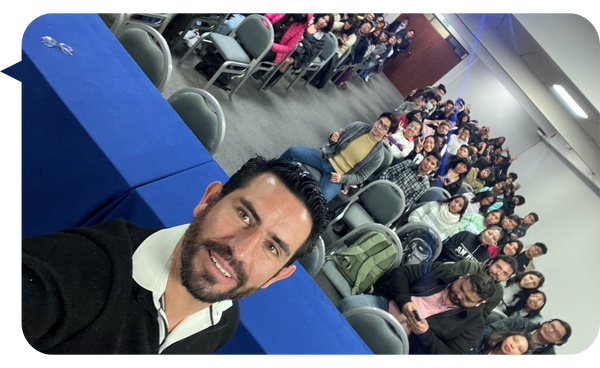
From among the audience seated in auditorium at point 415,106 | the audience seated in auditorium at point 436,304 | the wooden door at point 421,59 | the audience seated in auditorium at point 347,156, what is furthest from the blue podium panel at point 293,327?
the wooden door at point 421,59

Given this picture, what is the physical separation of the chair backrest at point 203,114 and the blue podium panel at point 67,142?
1.88 ft

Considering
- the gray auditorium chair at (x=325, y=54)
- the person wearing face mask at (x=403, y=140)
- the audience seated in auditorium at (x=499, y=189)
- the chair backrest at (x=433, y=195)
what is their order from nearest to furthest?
the chair backrest at (x=433, y=195) → the person wearing face mask at (x=403, y=140) → the gray auditorium chair at (x=325, y=54) → the audience seated in auditorium at (x=499, y=189)

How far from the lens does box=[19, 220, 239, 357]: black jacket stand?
570mm

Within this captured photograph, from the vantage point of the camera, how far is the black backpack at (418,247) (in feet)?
8.19

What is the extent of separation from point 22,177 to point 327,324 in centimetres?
139

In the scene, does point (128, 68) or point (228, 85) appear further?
point (228, 85)

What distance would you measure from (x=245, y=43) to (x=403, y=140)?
8.75 ft

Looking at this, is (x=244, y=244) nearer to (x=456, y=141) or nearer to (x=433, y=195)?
(x=433, y=195)

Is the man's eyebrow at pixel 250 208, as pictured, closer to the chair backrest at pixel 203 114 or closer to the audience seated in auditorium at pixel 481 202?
the chair backrest at pixel 203 114

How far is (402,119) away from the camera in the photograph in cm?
513

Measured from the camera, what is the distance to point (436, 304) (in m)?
2.05

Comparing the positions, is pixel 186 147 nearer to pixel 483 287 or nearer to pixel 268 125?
pixel 483 287

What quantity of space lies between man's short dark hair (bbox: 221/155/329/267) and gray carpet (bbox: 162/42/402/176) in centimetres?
201

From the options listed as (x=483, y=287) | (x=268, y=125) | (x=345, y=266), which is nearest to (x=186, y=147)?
(x=345, y=266)
